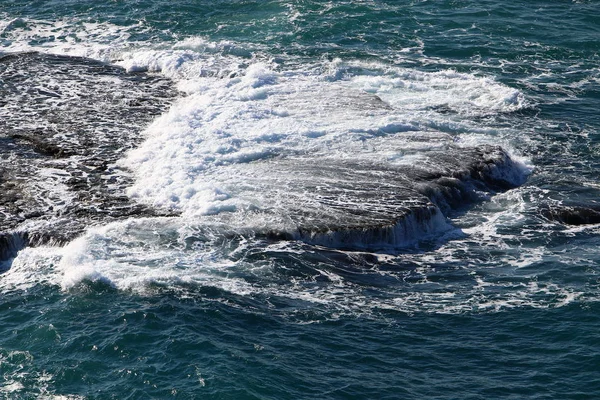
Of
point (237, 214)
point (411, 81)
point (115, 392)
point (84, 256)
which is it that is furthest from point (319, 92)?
point (115, 392)

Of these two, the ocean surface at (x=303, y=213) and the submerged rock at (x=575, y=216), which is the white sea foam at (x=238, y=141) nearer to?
the ocean surface at (x=303, y=213)

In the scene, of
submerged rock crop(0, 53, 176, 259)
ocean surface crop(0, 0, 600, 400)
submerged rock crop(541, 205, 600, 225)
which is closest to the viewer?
ocean surface crop(0, 0, 600, 400)

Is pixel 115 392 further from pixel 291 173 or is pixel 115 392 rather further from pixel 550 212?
pixel 550 212

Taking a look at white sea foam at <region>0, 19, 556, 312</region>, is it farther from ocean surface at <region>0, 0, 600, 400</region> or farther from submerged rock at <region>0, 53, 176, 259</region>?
submerged rock at <region>0, 53, 176, 259</region>

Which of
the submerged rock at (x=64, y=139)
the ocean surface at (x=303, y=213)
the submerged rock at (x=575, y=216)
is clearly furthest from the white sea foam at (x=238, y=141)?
the submerged rock at (x=575, y=216)

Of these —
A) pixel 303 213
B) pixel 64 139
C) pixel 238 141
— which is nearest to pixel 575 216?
pixel 303 213

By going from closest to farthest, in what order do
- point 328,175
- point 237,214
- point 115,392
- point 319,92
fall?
point 115,392, point 237,214, point 328,175, point 319,92

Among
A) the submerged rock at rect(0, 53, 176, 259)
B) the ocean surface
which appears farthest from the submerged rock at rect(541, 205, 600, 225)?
the submerged rock at rect(0, 53, 176, 259)

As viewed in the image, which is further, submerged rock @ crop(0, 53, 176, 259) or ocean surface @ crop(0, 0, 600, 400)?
submerged rock @ crop(0, 53, 176, 259)
